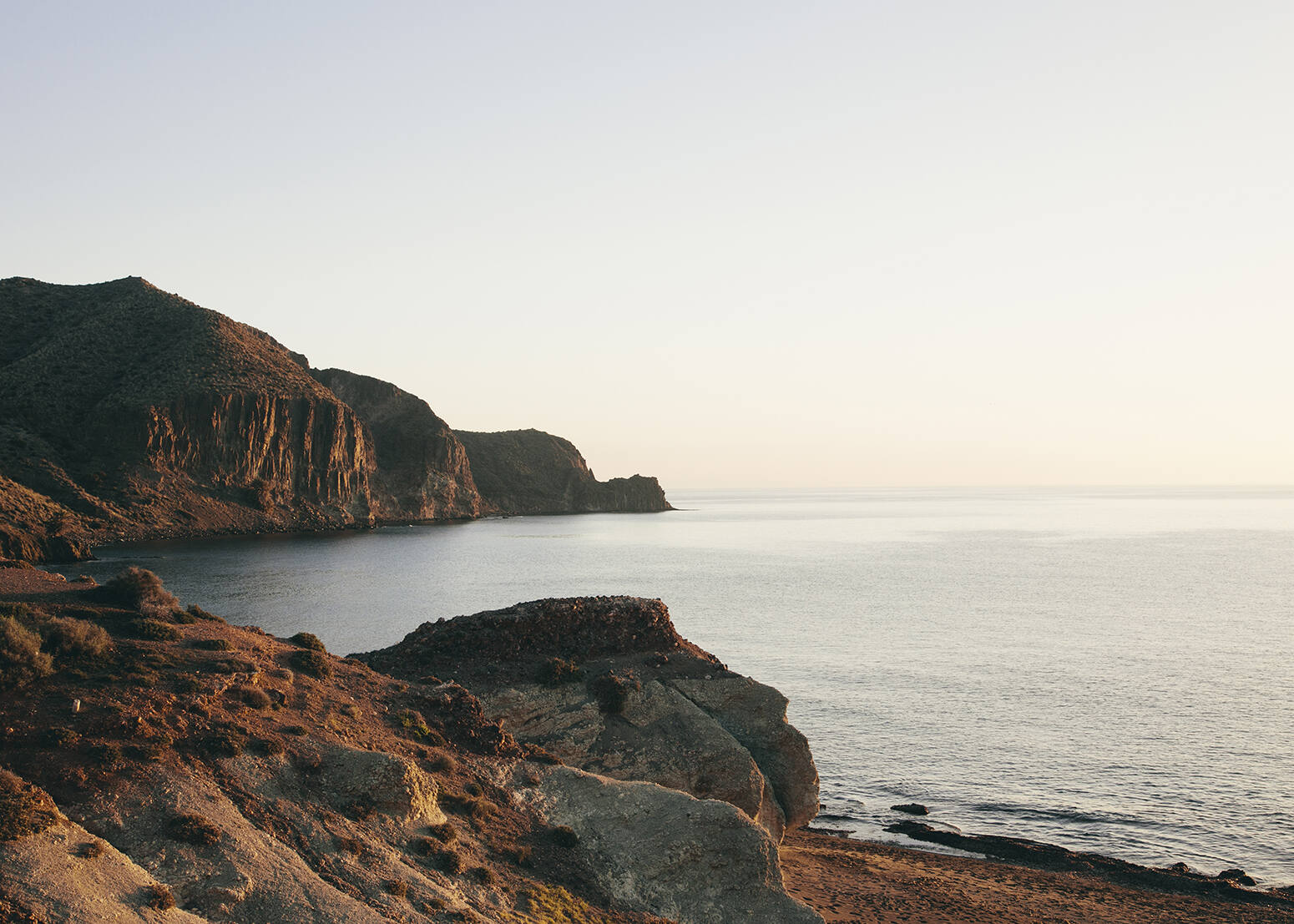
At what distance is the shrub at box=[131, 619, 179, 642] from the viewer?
2827 cm

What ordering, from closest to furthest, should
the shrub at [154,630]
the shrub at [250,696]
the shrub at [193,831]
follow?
1. the shrub at [193,831]
2. the shrub at [250,696]
3. the shrub at [154,630]

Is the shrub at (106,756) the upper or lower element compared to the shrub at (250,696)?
lower

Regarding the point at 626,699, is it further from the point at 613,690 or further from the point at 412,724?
the point at 412,724

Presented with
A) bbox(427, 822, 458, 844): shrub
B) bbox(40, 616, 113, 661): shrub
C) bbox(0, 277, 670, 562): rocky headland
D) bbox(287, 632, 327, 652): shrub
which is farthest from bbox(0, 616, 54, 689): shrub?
bbox(0, 277, 670, 562): rocky headland

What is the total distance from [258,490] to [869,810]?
175 metres

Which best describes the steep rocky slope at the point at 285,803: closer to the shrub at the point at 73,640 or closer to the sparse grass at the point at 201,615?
the shrub at the point at 73,640

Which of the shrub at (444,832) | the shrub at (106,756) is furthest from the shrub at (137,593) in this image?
the shrub at (444,832)

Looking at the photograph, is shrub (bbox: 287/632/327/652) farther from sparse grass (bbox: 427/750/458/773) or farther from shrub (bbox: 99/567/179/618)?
sparse grass (bbox: 427/750/458/773)

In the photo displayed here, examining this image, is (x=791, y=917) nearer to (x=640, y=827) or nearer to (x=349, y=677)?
(x=640, y=827)

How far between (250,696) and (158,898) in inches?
346

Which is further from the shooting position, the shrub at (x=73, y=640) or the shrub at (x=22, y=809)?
the shrub at (x=73, y=640)

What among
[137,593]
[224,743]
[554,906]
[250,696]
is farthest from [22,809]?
[137,593]

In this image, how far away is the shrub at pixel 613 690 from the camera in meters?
35.3

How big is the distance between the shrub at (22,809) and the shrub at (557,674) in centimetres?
1910
